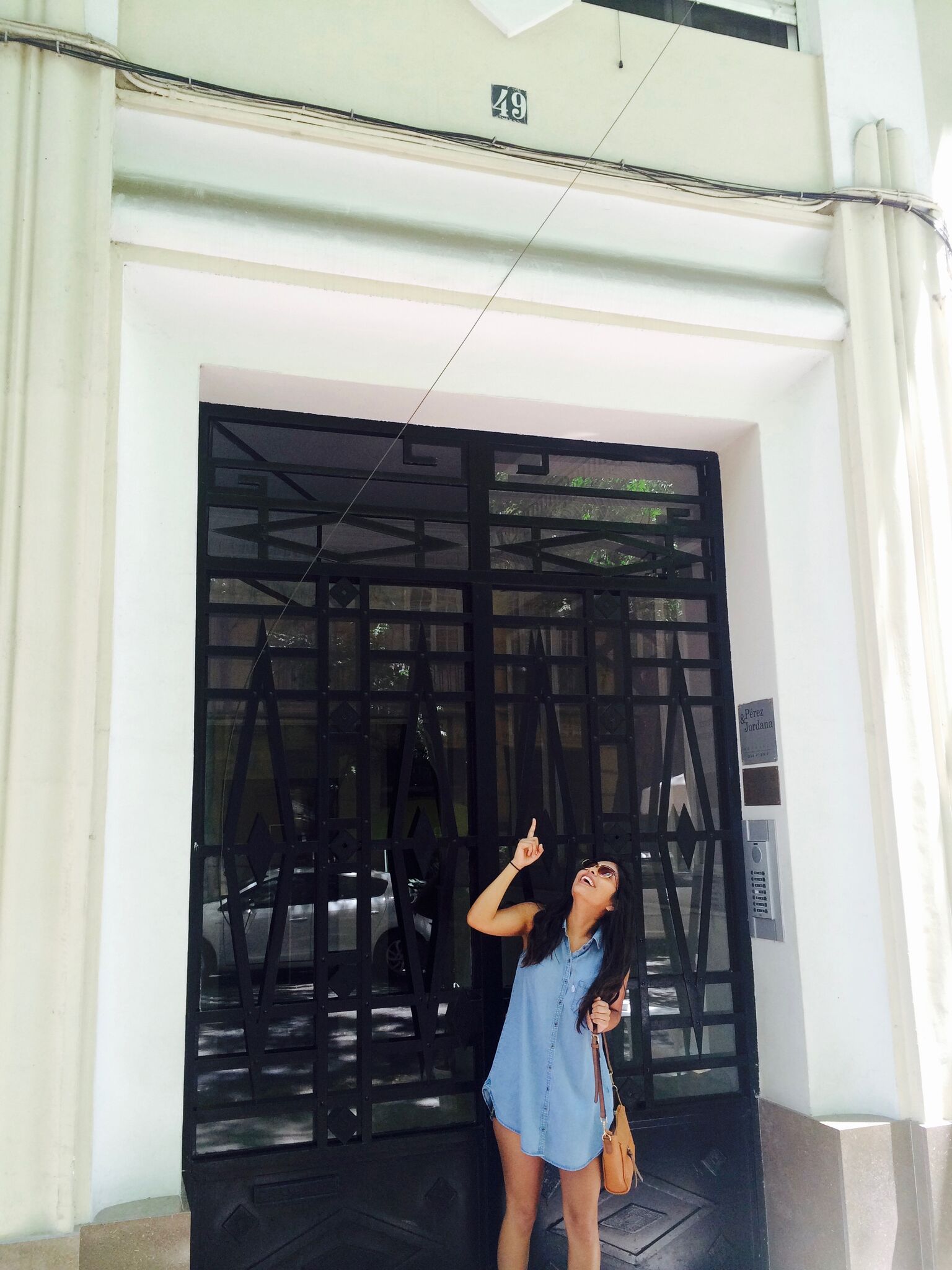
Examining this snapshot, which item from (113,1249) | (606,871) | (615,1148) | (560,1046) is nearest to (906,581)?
(606,871)

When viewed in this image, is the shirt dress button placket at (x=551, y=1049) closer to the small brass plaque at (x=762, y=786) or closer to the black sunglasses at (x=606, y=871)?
the black sunglasses at (x=606, y=871)

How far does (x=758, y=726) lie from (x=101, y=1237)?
3418 millimetres

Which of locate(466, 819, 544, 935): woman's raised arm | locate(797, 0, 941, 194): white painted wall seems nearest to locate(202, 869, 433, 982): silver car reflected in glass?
locate(466, 819, 544, 935): woman's raised arm

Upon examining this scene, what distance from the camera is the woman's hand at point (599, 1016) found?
382 cm

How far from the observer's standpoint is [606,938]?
4000 millimetres

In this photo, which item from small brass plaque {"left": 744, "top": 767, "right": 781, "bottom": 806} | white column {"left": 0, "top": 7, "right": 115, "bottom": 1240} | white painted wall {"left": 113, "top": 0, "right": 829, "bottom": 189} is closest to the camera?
white column {"left": 0, "top": 7, "right": 115, "bottom": 1240}

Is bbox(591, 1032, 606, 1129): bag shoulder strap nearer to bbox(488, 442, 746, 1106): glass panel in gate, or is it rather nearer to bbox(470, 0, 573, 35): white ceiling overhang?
bbox(488, 442, 746, 1106): glass panel in gate

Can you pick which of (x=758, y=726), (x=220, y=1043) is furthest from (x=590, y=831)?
(x=220, y=1043)

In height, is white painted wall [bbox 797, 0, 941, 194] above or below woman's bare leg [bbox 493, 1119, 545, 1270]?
above

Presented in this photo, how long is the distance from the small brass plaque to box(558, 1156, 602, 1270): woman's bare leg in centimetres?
180

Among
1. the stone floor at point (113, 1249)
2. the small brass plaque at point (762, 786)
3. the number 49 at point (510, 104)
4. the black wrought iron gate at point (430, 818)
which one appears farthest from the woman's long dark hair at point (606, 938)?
the number 49 at point (510, 104)

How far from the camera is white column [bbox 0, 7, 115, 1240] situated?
3.24 meters

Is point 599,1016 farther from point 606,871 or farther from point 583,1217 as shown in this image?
point 583,1217

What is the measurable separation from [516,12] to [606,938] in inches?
157
